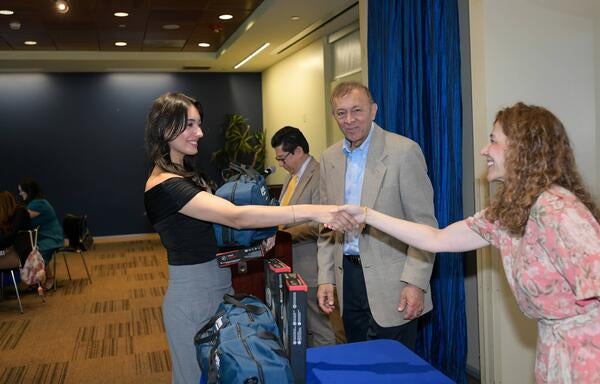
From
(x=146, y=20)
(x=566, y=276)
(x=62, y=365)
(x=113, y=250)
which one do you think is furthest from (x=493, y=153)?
(x=113, y=250)

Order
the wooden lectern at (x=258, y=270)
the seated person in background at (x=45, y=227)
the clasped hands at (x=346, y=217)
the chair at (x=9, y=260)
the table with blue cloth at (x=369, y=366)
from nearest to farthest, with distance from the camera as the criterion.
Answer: the table with blue cloth at (x=369, y=366) < the clasped hands at (x=346, y=217) < the wooden lectern at (x=258, y=270) < the chair at (x=9, y=260) < the seated person in background at (x=45, y=227)

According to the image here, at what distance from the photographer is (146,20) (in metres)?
7.44

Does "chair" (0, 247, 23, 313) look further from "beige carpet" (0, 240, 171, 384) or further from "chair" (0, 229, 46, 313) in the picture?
"beige carpet" (0, 240, 171, 384)

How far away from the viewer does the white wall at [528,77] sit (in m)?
2.87

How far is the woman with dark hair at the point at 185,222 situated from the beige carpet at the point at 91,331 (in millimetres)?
2286

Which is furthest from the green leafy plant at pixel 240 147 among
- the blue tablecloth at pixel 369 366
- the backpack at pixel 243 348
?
the backpack at pixel 243 348

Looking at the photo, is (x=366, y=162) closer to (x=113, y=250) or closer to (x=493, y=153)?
(x=493, y=153)

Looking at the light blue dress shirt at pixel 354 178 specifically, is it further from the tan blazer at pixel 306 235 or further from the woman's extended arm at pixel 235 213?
the tan blazer at pixel 306 235

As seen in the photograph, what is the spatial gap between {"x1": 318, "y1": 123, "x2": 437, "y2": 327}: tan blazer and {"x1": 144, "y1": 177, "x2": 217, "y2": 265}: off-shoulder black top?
0.73 m

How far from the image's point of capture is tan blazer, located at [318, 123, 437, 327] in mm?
2475

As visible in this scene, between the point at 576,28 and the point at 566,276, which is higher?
the point at 576,28

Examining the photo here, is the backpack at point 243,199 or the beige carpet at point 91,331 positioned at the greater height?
the backpack at point 243,199

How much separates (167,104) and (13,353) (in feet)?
12.1

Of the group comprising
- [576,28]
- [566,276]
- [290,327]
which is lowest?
[290,327]
